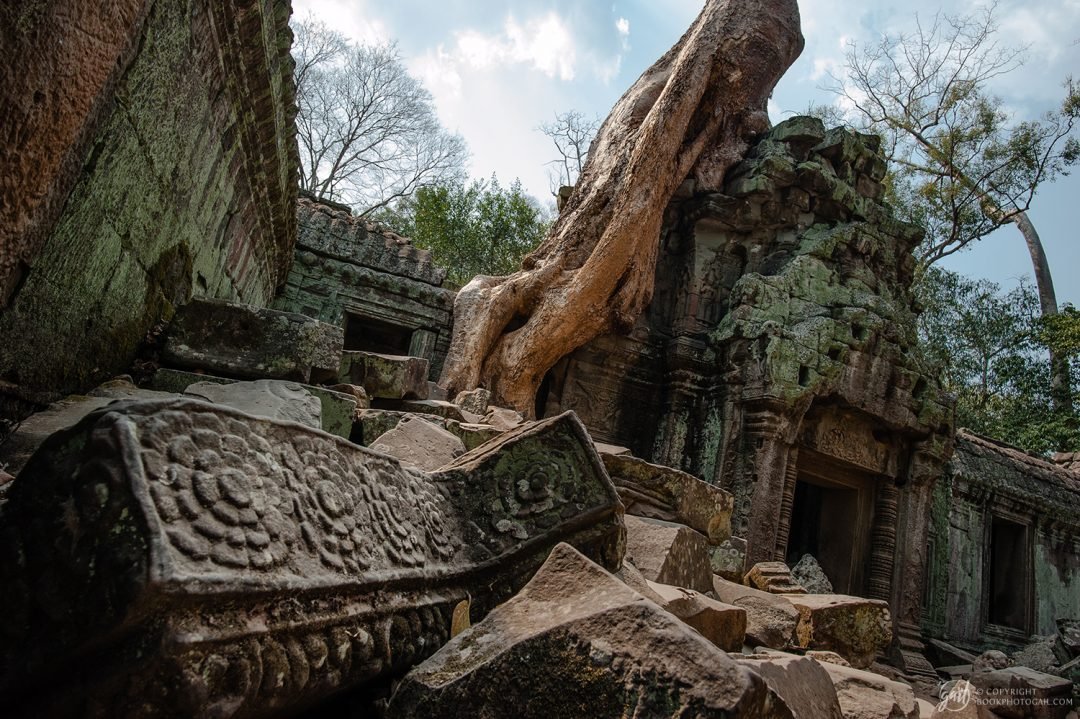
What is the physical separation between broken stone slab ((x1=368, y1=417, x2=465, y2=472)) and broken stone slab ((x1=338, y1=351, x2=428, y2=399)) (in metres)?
1.43

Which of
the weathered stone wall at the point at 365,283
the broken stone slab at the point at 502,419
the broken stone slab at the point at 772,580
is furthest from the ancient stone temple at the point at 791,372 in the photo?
the broken stone slab at the point at 502,419

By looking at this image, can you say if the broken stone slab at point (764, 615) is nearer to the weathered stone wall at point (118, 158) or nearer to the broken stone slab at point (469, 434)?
the broken stone slab at point (469, 434)

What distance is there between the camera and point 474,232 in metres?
14.0

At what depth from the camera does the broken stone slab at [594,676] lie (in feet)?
3.38

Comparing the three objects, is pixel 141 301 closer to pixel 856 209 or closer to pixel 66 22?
pixel 66 22

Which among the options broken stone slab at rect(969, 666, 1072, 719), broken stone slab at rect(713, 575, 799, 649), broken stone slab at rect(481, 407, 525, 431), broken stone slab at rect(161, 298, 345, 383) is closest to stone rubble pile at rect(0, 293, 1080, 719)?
broken stone slab at rect(161, 298, 345, 383)

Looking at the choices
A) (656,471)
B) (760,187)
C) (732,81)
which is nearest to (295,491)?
(656,471)

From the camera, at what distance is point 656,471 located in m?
4.00

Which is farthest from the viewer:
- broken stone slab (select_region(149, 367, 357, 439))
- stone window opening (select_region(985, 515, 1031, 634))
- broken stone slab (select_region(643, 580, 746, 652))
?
stone window opening (select_region(985, 515, 1031, 634))

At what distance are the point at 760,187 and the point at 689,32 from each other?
2.42 metres

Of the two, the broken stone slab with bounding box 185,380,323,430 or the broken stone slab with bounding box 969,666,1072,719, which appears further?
→ the broken stone slab with bounding box 969,666,1072,719

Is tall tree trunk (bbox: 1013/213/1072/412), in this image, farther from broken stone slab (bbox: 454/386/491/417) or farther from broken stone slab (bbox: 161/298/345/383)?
broken stone slab (bbox: 161/298/345/383)

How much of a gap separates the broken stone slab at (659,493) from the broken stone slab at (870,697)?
4.58 ft

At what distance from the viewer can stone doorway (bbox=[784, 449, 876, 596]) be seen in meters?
8.12
